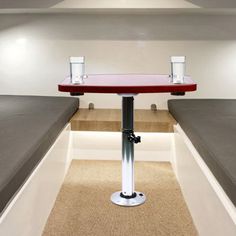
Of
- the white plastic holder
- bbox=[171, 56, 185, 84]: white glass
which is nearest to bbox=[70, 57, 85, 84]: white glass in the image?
the white plastic holder

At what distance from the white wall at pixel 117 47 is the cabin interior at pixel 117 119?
10mm

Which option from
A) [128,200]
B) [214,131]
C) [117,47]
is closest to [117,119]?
[117,47]

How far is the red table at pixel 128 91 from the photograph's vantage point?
194 centimetres

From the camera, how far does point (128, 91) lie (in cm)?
193

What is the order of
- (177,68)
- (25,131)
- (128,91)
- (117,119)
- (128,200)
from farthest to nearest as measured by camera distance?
(117,119) < (128,200) < (177,68) < (25,131) < (128,91)

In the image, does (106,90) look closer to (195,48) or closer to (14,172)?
(14,172)

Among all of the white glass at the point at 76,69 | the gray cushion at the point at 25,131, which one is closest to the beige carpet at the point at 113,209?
the gray cushion at the point at 25,131

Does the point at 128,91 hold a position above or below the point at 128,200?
above

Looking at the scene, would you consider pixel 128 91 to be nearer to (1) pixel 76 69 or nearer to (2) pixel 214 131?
(1) pixel 76 69

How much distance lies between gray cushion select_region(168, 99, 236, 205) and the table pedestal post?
0.40 m

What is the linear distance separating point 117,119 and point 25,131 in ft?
3.85

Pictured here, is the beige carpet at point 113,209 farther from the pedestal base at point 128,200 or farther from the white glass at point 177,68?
the white glass at point 177,68

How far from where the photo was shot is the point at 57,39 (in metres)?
3.60

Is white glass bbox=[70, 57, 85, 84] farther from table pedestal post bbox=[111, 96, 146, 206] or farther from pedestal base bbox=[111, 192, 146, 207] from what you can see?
pedestal base bbox=[111, 192, 146, 207]
